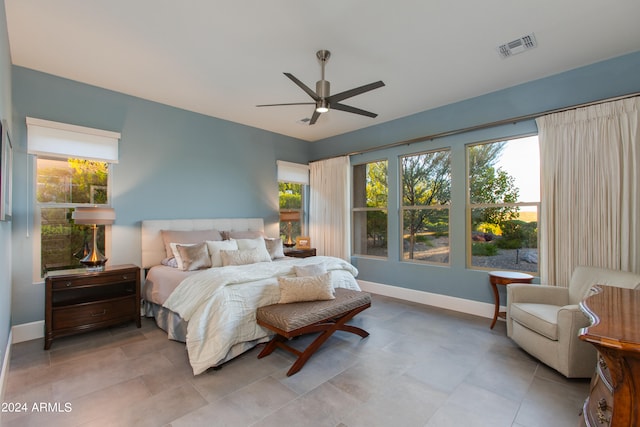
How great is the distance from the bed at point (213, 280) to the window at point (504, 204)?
1.84 meters

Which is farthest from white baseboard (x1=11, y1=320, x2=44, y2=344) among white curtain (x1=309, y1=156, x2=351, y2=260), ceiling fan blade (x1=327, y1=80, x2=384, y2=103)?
white curtain (x1=309, y1=156, x2=351, y2=260)

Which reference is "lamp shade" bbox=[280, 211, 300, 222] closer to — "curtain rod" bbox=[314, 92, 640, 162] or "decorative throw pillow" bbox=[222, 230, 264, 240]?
"decorative throw pillow" bbox=[222, 230, 264, 240]

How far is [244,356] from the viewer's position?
2.67m

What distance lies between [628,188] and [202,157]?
5102mm

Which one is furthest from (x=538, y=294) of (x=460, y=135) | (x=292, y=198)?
(x=292, y=198)

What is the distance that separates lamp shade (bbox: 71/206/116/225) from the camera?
2975 millimetres

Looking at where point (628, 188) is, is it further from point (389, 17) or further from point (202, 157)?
point (202, 157)

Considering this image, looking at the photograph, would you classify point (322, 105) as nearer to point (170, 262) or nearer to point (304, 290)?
point (304, 290)

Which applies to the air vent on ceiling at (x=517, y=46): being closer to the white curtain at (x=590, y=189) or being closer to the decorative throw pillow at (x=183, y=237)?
the white curtain at (x=590, y=189)

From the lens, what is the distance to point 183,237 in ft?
12.6

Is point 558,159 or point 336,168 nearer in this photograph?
point 558,159

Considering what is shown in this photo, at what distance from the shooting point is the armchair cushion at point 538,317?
234cm

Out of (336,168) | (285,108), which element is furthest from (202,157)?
(336,168)

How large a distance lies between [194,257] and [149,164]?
1543 millimetres
